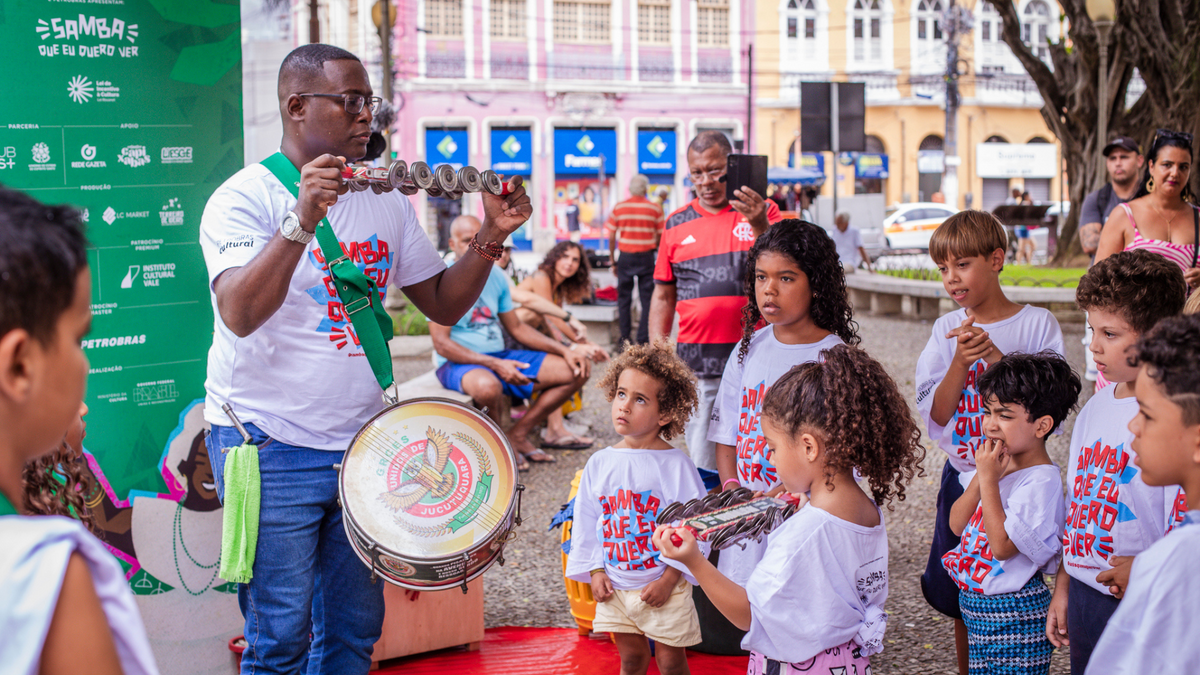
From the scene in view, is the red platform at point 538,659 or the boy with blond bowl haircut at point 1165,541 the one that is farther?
the red platform at point 538,659

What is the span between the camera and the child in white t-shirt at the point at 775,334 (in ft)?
9.53

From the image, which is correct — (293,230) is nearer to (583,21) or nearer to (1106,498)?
(1106,498)

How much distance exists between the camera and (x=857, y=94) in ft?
41.0

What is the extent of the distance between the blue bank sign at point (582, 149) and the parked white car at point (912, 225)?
28.9ft

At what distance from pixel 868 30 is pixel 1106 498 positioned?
32882 mm

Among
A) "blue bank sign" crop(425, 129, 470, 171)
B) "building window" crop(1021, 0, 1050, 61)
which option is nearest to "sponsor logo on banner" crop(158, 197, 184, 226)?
"blue bank sign" crop(425, 129, 470, 171)

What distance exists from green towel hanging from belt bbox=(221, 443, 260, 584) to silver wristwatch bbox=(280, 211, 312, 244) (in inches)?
22.2

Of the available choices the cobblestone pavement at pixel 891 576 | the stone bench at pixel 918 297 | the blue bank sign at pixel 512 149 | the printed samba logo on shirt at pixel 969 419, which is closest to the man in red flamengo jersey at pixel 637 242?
the cobblestone pavement at pixel 891 576

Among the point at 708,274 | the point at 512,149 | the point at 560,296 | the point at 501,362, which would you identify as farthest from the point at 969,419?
the point at 512,149

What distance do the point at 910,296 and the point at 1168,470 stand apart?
1196 cm

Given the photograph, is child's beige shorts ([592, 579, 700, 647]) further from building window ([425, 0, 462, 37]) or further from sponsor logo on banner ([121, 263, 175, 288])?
building window ([425, 0, 462, 37])

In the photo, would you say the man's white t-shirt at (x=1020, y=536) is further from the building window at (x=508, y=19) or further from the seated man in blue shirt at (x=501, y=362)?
the building window at (x=508, y=19)

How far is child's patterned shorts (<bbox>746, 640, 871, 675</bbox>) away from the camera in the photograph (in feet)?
6.98

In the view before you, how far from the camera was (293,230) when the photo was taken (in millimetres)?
2096
